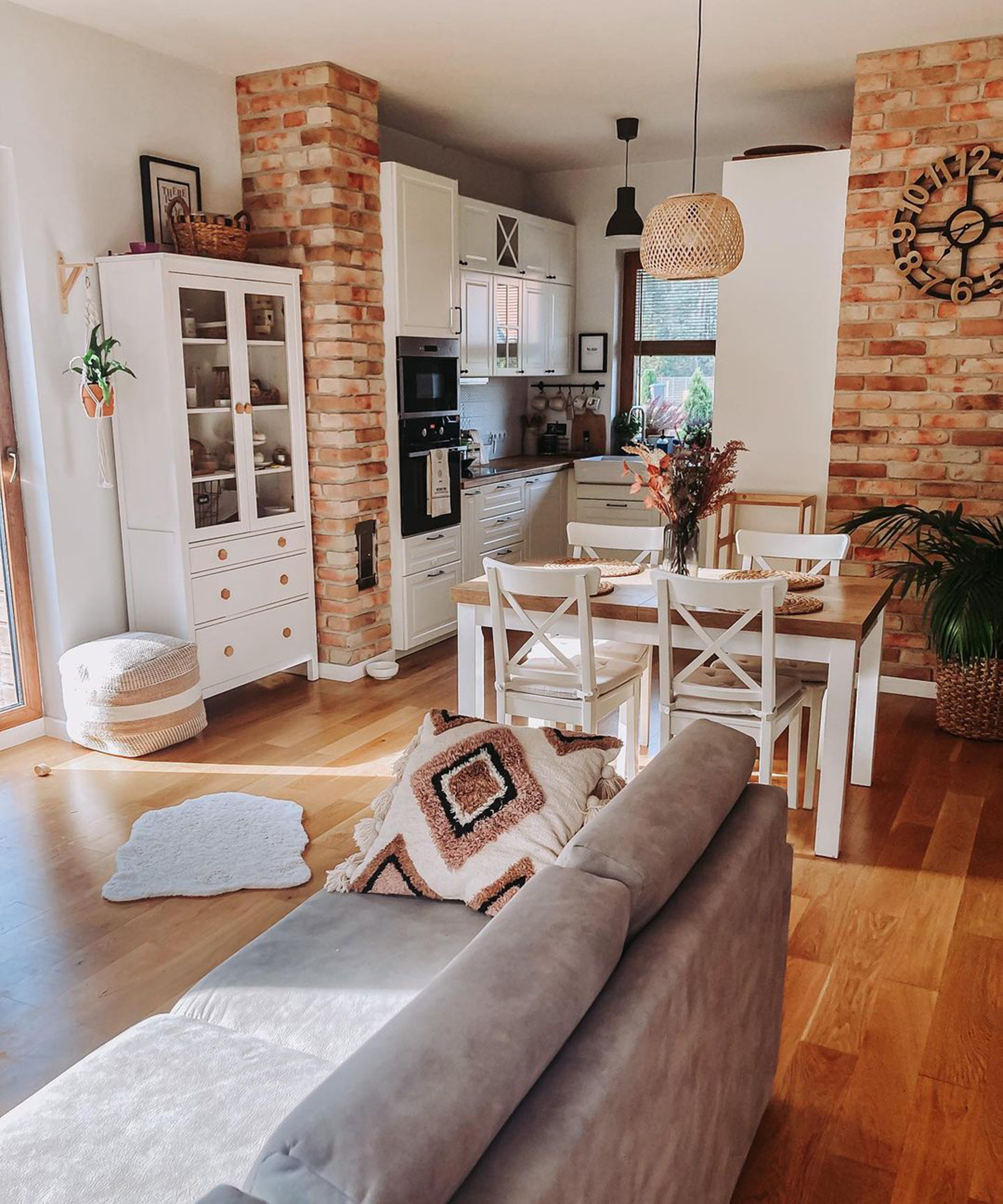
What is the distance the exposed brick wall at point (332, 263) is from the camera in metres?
4.57

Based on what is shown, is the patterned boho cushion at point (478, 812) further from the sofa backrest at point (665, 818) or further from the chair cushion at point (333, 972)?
the sofa backrest at point (665, 818)

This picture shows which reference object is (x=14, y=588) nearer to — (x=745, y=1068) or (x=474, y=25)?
(x=474, y=25)

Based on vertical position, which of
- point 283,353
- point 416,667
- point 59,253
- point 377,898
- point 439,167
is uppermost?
point 439,167

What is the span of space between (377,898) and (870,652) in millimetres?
2124

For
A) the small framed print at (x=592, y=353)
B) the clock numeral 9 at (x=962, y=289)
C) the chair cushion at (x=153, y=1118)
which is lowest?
the chair cushion at (x=153, y=1118)

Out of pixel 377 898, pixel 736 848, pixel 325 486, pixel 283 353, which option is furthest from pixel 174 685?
pixel 736 848

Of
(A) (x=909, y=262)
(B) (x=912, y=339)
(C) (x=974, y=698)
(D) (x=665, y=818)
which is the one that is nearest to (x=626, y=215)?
(A) (x=909, y=262)

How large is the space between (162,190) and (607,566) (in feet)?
8.11

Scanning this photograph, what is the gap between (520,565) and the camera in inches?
136

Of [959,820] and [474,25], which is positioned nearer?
[959,820]

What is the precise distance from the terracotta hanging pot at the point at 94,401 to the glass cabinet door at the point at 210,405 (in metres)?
0.30

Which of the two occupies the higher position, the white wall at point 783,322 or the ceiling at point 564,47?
the ceiling at point 564,47

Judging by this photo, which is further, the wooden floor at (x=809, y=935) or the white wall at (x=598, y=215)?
the white wall at (x=598, y=215)

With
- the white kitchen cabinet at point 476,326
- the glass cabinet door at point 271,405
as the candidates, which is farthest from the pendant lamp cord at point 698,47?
the glass cabinet door at point 271,405
